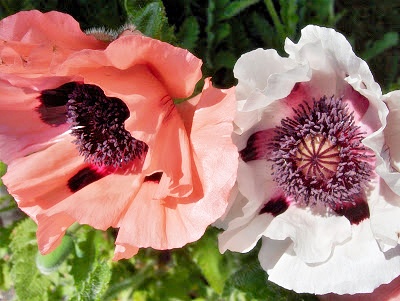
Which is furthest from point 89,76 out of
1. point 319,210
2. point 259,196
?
point 319,210

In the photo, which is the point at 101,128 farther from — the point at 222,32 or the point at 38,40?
the point at 222,32

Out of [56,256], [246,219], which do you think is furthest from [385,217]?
[56,256]

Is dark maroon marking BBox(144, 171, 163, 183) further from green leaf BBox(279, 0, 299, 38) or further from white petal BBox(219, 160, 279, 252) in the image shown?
green leaf BBox(279, 0, 299, 38)

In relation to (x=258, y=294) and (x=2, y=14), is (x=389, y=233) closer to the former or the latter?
(x=258, y=294)

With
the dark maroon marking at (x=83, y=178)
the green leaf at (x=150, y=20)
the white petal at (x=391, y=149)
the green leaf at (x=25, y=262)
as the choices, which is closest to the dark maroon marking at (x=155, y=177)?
the dark maroon marking at (x=83, y=178)

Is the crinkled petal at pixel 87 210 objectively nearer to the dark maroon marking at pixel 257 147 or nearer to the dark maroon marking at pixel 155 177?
the dark maroon marking at pixel 155 177

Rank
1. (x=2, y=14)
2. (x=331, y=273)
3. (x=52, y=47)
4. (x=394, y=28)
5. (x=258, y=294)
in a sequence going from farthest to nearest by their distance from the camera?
(x=394, y=28)
(x=2, y=14)
(x=258, y=294)
(x=331, y=273)
(x=52, y=47)
